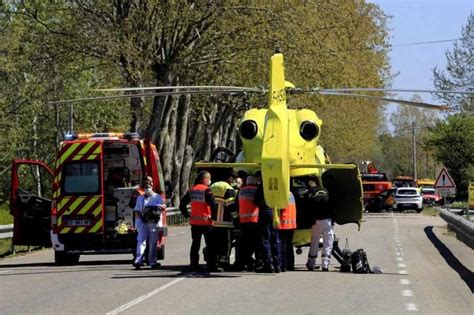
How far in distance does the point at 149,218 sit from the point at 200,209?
4.63ft

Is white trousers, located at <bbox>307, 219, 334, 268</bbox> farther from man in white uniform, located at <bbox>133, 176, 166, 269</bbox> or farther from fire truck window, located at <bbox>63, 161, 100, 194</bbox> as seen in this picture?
fire truck window, located at <bbox>63, 161, 100, 194</bbox>

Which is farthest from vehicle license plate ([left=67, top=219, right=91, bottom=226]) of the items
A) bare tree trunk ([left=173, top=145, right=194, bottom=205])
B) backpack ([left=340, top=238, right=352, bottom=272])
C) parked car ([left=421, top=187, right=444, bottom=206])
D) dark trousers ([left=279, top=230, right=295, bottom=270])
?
parked car ([left=421, top=187, right=444, bottom=206])

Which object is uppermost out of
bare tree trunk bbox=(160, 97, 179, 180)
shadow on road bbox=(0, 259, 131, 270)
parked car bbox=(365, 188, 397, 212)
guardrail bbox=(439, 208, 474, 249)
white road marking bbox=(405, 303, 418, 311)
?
bare tree trunk bbox=(160, 97, 179, 180)

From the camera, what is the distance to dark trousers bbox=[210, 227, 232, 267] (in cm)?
2038

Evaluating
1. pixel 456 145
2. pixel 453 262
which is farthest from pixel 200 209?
pixel 456 145

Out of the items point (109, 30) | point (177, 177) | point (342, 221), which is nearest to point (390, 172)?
point (177, 177)

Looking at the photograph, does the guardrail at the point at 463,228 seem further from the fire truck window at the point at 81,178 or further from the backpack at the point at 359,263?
the fire truck window at the point at 81,178

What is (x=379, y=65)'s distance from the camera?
6131 centimetres

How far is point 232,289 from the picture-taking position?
673 inches

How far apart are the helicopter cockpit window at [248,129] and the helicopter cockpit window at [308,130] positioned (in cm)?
85

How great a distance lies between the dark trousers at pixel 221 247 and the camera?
20.4 meters

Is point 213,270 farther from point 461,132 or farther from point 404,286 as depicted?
point 461,132

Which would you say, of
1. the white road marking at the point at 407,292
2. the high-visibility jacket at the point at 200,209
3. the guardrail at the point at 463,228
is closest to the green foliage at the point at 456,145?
the guardrail at the point at 463,228

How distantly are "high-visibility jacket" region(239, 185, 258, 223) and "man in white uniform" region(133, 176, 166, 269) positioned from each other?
2.19 metres
